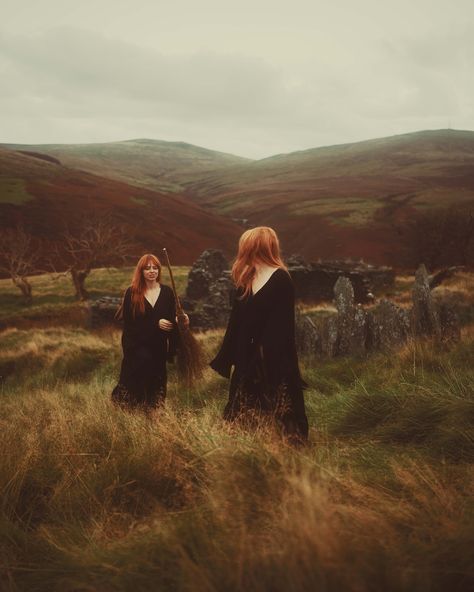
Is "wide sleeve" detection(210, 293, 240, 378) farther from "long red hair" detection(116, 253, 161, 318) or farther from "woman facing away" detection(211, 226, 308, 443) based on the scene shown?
"long red hair" detection(116, 253, 161, 318)

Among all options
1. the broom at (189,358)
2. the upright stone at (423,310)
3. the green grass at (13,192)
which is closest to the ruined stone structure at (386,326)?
the upright stone at (423,310)

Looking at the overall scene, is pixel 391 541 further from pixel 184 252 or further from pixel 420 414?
pixel 184 252

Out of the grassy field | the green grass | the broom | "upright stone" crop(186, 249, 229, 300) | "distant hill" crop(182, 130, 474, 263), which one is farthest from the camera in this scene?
"distant hill" crop(182, 130, 474, 263)

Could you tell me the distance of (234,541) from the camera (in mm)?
1929

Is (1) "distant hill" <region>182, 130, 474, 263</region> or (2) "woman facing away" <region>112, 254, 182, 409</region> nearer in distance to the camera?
(2) "woman facing away" <region>112, 254, 182, 409</region>

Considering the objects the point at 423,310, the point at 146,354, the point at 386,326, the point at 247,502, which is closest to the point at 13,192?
the point at 146,354

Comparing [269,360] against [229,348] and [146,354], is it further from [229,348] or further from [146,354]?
[146,354]

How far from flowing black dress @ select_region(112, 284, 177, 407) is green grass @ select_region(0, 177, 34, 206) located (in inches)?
1754

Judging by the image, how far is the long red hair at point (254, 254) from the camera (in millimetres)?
4043

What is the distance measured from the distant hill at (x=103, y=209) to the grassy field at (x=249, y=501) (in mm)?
37032

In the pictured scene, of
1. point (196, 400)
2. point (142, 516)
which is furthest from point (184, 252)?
point (142, 516)

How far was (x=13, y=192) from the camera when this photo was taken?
48.1 metres

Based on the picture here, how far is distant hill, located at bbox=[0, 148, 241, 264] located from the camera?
1730 inches

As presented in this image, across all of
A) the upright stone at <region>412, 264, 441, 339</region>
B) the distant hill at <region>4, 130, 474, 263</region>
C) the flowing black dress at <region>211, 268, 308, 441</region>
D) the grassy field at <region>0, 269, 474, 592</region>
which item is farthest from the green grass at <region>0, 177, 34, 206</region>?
the flowing black dress at <region>211, 268, 308, 441</region>
